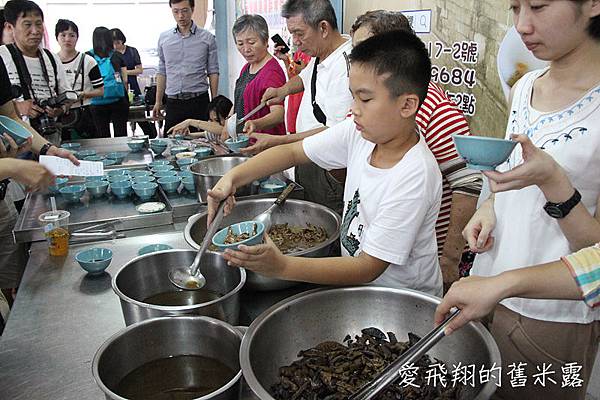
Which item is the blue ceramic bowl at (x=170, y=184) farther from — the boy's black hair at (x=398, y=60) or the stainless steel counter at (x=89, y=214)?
the boy's black hair at (x=398, y=60)

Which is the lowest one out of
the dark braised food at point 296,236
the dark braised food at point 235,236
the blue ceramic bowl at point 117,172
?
the dark braised food at point 296,236

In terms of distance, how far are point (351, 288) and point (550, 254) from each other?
0.57 meters

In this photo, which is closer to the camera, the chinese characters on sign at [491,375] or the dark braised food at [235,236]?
the chinese characters on sign at [491,375]

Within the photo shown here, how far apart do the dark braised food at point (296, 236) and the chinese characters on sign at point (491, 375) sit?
811mm

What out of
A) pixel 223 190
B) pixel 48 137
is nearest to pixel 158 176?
pixel 223 190

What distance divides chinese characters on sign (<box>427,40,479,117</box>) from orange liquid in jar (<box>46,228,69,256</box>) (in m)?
2.07

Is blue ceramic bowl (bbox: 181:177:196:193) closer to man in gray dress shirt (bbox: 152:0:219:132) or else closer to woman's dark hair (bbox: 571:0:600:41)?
woman's dark hair (bbox: 571:0:600:41)

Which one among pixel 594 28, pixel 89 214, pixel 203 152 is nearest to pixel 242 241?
pixel 594 28

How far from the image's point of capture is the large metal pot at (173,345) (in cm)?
121

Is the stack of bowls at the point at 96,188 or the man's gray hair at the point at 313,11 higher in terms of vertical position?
the man's gray hair at the point at 313,11

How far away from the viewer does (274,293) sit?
1.67 metres

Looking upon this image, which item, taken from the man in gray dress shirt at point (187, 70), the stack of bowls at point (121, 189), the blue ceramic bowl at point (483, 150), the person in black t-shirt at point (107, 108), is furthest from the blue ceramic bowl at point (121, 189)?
the person in black t-shirt at point (107, 108)

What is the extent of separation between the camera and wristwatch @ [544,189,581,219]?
117 cm

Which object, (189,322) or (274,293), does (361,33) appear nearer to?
(274,293)
